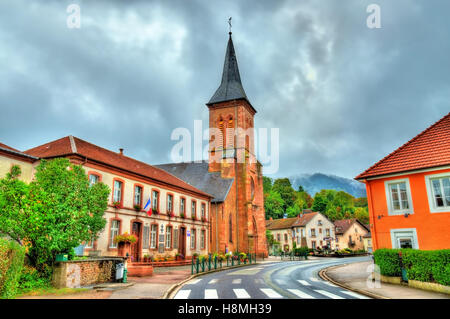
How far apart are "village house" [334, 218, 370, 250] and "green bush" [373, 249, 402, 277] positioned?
49775mm

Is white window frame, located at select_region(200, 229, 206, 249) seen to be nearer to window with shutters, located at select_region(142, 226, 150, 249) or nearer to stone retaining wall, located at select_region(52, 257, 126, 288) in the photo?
window with shutters, located at select_region(142, 226, 150, 249)

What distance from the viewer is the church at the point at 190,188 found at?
2136 centimetres

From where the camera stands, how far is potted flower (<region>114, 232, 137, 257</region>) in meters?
21.3

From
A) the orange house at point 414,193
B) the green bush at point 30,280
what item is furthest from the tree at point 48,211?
the orange house at point 414,193

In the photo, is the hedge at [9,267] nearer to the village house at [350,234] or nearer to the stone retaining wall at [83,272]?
the stone retaining wall at [83,272]

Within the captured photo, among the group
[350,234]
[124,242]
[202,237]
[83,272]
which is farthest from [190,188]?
[350,234]

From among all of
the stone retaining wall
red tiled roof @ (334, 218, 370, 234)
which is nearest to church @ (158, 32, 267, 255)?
the stone retaining wall

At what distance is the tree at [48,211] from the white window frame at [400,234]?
13421mm

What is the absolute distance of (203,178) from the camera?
40656mm

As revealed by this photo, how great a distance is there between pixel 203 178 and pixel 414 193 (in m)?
28.1

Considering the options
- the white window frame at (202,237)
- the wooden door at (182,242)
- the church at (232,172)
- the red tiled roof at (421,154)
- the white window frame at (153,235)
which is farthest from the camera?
the church at (232,172)
